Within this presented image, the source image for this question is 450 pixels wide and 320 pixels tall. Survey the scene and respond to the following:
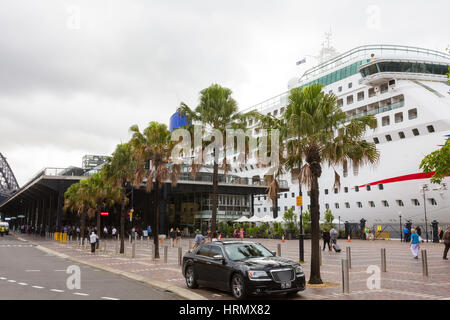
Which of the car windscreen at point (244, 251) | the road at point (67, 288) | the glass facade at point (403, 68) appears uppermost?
the glass facade at point (403, 68)

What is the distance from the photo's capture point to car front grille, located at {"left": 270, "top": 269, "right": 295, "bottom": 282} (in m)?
9.80

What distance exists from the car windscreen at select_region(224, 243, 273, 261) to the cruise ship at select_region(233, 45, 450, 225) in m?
27.4

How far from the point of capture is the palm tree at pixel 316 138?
12836 mm

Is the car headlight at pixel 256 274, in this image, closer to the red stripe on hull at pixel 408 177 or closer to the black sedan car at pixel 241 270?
the black sedan car at pixel 241 270

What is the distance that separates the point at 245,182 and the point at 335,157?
42618 mm

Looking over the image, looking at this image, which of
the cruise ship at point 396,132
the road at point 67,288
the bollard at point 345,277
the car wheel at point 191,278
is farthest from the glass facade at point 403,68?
the car wheel at point 191,278

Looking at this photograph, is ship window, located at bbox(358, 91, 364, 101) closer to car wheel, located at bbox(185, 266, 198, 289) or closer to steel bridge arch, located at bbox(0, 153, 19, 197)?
car wheel, located at bbox(185, 266, 198, 289)

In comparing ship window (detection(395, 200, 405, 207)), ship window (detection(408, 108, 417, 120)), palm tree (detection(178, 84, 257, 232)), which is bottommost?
ship window (detection(395, 200, 405, 207))

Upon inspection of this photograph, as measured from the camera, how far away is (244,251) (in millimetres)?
11352

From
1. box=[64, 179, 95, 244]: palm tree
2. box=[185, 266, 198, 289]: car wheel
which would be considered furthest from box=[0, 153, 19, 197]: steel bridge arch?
box=[185, 266, 198, 289]: car wheel

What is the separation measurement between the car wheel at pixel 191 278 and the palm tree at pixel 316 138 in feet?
12.3
